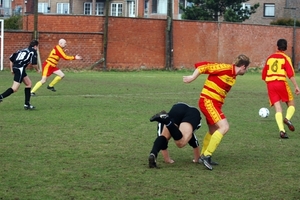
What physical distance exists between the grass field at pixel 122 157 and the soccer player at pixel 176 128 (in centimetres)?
27

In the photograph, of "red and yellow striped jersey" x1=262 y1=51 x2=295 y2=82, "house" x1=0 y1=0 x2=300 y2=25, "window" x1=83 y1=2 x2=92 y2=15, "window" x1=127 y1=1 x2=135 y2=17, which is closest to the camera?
"red and yellow striped jersey" x1=262 y1=51 x2=295 y2=82

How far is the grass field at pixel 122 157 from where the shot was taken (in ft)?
28.4

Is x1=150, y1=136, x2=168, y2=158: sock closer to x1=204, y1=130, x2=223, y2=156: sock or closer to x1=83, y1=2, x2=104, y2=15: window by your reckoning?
x1=204, y1=130, x2=223, y2=156: sock

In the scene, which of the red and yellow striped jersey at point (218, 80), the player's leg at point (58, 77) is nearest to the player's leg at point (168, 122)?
the red and yellow striped jersey at point (218, 80)

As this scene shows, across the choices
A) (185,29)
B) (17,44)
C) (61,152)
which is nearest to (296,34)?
(185,29)

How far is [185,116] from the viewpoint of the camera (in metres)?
10.4

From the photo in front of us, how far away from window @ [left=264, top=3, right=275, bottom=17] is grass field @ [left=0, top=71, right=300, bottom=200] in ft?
162

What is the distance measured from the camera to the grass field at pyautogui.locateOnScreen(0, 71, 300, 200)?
865 centimetres

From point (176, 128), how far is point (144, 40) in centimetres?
3047

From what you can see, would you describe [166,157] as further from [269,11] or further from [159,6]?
[269,11]

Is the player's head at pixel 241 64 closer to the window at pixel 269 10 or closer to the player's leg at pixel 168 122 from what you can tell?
the player's leg at pixel 168 122

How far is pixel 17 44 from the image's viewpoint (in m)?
36.2

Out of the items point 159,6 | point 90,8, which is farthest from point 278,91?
point 90,8

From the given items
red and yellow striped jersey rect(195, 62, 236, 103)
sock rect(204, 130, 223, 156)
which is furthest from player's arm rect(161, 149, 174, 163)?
red and yellow striped jersey rect(195, 62, 236, 103)
